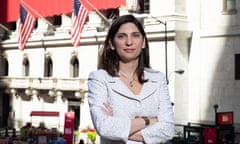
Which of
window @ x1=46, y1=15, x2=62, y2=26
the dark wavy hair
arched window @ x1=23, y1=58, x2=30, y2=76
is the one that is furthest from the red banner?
the dark wavy hair

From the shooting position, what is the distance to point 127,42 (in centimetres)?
319

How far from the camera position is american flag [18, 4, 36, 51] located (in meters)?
33.1

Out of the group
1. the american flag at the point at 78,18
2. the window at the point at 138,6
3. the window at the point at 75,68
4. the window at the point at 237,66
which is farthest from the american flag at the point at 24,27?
the window at the point at 237,66

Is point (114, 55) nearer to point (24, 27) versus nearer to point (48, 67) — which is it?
point (24, 27)

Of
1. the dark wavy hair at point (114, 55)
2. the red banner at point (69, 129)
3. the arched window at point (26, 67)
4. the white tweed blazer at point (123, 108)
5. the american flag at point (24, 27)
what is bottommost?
the red banner at point (69, 129)

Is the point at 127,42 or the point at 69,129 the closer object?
the point at 127,42

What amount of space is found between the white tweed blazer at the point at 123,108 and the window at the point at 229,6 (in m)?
28.3

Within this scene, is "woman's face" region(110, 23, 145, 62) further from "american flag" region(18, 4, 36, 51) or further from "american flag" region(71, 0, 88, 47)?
"american flag" region(18, 4, 36, 51)

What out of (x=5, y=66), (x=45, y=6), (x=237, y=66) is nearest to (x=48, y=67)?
(x=45, y=6)

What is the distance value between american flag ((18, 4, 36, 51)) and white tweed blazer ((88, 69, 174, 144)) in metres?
30.2

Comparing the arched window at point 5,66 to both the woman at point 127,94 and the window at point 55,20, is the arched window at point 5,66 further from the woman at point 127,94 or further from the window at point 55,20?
the woman at point 127,94

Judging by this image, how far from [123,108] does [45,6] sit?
120 ft

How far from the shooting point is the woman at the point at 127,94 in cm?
306

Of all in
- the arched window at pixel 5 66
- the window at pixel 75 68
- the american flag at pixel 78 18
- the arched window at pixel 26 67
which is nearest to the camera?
the american flag at pixel 78 18
